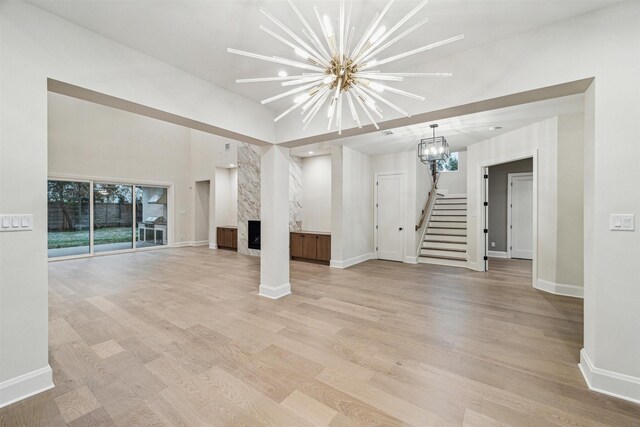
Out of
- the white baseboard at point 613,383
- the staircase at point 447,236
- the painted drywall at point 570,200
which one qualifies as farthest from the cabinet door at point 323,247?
the white baseboard at point 613,383

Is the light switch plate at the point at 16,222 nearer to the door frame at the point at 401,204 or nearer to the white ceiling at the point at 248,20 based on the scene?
the white ceiling at the point at 248,20

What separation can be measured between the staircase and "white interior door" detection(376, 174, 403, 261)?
2.55ft

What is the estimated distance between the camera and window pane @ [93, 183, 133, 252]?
767 cm

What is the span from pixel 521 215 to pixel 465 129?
4016 millimetres

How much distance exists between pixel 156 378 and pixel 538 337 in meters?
3.84

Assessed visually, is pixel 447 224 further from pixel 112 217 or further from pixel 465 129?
pixel 112 217

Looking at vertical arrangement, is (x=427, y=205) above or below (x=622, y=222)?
above

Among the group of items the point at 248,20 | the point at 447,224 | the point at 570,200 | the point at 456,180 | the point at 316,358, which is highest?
the point at 248,20

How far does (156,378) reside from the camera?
2164mm

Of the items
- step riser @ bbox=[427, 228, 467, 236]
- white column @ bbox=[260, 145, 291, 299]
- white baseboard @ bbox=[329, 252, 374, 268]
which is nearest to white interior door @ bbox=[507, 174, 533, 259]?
step riser @ bbox=[427, 228, 467, 236]

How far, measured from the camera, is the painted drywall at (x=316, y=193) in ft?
24.3

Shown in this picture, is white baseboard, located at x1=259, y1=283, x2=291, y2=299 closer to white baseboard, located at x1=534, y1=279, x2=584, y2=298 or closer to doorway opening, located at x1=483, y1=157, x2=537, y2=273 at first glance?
white baseboard, located at x1=534, y1=279, x2=584, y2=298

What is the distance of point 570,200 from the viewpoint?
4.29m

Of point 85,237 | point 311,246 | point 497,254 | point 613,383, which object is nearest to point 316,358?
point 613,383
